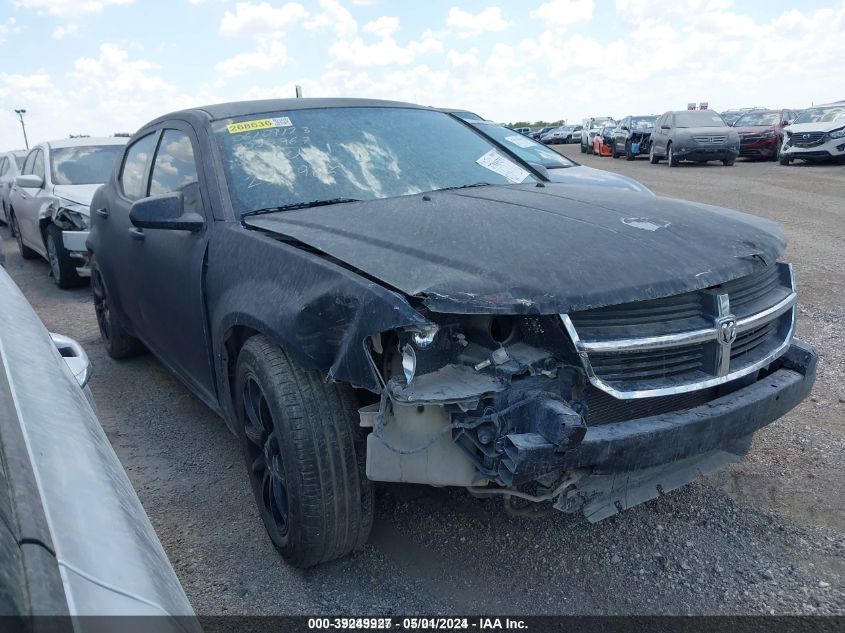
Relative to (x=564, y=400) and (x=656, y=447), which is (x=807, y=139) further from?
(x=564, y=400)

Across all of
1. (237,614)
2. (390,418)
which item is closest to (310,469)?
(390,418)

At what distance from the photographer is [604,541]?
2775mm

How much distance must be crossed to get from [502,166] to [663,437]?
199 cm

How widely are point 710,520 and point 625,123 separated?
82.6 ft

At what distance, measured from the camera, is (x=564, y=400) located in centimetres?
218

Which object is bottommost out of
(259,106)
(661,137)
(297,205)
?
(661,137)

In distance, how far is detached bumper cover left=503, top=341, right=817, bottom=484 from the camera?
1986mm

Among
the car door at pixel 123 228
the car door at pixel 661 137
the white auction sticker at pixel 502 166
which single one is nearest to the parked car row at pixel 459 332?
the white auction sticker at pixel 502 166

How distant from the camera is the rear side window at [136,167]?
409cm

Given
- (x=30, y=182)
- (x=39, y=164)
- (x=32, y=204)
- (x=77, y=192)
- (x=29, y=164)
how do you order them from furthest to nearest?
(x=29, y=164)
(x=39, y=164)
(x=32, y=204)
(x=77, y=192)
(x=30, y=182)

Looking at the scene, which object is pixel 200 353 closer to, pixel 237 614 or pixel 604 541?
pixel 237 614

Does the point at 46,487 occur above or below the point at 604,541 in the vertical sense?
above

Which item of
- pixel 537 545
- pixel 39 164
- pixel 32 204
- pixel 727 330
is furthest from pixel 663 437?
pixel 39 164

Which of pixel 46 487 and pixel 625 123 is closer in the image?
pixel 46 487
